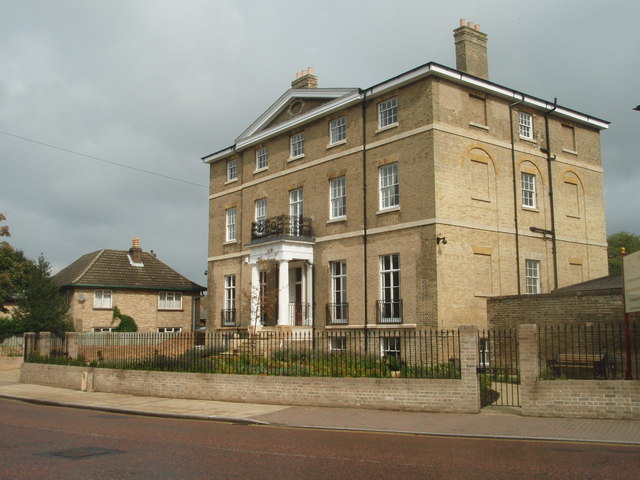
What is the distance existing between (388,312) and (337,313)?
2.94m

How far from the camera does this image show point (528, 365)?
1489 centimetres

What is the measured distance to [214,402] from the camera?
1884 cm

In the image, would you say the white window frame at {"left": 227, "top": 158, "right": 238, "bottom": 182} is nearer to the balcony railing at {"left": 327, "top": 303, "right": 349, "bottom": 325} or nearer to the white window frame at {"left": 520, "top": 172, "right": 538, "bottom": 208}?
the balcony railing at {"left": 327, "top": 303, "right": 349, "bottom": 325}

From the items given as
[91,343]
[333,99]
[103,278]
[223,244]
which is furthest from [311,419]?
[103,278]

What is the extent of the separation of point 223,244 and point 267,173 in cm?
497

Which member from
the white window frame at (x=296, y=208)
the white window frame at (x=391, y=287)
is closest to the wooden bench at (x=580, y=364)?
the white window frame at (x=391, y=287)

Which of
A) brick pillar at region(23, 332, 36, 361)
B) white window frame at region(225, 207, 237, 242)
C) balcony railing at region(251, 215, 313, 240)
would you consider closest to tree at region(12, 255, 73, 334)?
brick pillar at region(23, 332, 36, 361)

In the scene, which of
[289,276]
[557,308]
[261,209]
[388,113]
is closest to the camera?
[557,308]

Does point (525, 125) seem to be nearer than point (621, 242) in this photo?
Yes

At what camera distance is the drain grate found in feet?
33.9

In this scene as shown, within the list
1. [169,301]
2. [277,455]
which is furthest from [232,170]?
[277,455]

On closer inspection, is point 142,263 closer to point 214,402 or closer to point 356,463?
point 214,402

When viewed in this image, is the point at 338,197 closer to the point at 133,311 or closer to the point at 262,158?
the point at 262,158

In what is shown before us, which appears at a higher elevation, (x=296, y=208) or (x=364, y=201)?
(x=296, y=208)
